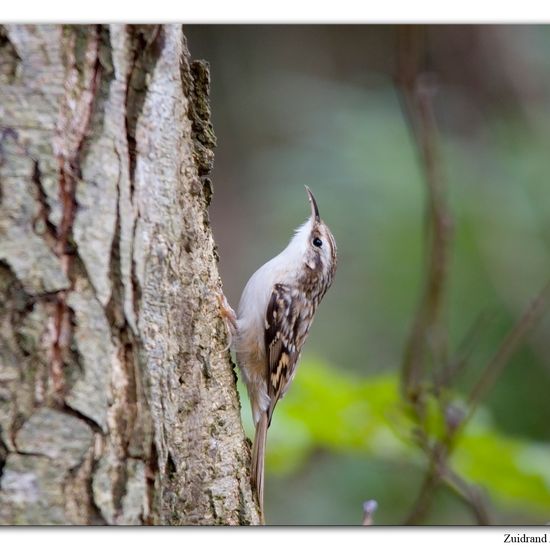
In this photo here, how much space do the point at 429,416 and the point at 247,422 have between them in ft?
1.98

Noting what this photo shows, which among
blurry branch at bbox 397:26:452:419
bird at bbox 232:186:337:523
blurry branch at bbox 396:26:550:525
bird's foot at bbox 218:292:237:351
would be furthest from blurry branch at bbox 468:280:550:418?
bird's foot at bbox 218:292:237:351

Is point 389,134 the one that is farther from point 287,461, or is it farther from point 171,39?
point 171,39

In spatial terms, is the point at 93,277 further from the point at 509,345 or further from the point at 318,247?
the point at 509,345

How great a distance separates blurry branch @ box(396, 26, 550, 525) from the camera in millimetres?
2578

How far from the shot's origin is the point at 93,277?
150 centimetres

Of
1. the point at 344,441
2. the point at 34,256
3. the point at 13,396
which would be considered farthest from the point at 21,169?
the point at 344,441

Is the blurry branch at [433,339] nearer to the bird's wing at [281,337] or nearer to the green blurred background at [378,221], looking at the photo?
the green blurred background at [378,221]

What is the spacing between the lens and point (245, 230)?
4520mm

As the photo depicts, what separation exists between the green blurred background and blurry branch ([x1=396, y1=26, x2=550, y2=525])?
0.09 m

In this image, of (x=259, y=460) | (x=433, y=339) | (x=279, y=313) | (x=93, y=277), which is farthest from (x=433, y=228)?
(x=93, y=277)

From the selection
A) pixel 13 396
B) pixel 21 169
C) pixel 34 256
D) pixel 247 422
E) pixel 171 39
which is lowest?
pixel 247 422

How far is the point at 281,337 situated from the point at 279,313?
0.07 m

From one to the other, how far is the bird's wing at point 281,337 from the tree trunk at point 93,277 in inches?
31.7
